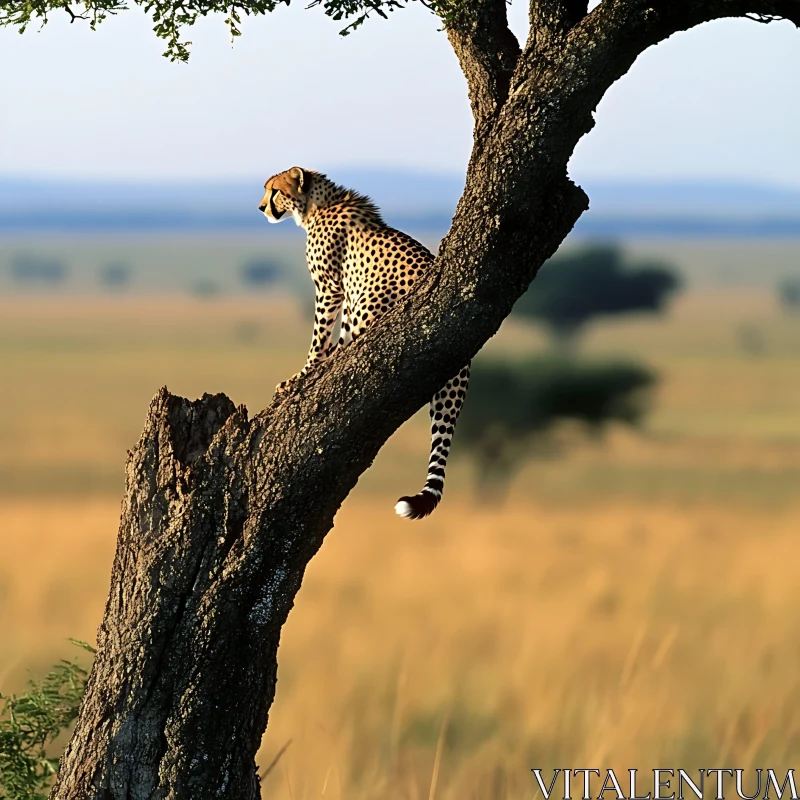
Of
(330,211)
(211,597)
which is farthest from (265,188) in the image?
(211,597)

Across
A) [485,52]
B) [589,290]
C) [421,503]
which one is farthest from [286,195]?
[589,290]

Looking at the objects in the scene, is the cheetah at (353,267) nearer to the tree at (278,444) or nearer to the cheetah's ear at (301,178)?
the cheetah's ear at (301,178)

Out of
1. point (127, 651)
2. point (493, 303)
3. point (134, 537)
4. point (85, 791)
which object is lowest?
point (85, 791)

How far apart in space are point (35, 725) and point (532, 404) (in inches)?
258

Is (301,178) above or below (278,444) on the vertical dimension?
above

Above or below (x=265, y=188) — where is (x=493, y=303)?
below

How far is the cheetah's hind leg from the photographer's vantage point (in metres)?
4.21

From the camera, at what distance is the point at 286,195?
4.88 m

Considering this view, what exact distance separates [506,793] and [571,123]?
3.13 meters

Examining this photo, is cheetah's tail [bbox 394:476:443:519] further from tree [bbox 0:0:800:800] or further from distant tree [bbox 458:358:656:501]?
distant tree [bbox 458:358:656:501]

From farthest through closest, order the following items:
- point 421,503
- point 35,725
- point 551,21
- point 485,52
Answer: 1. point 35,725
2. point 485,52
3. point 421,503
4. point 551,21

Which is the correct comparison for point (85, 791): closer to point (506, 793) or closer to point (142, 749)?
point (142, 749)

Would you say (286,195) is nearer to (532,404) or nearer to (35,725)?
(35,725)

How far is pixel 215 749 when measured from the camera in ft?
13.8
